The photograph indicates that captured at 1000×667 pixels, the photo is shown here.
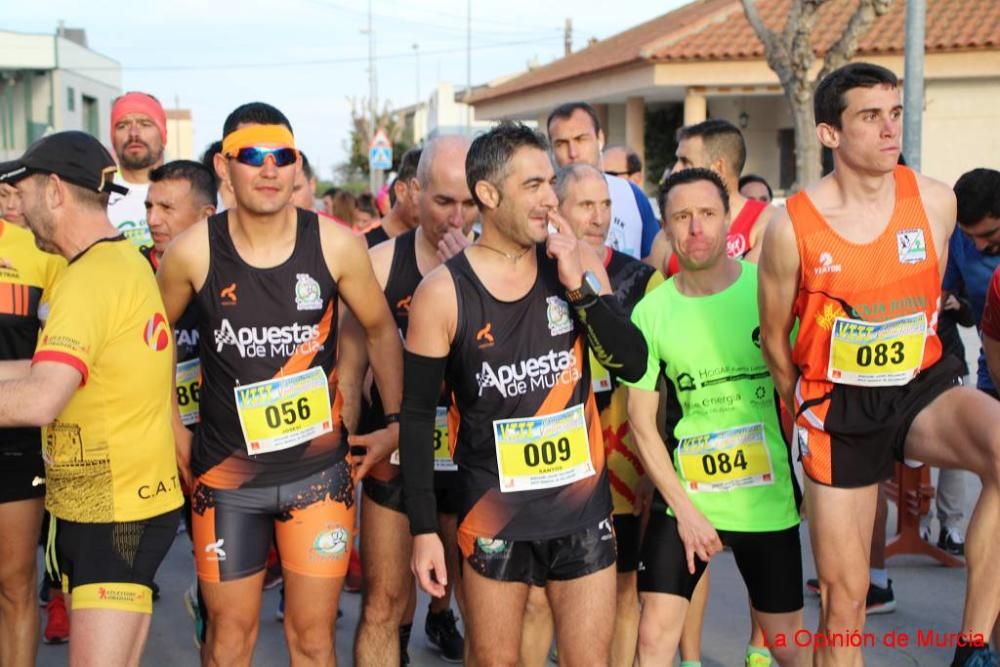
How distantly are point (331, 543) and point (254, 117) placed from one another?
5.12ft

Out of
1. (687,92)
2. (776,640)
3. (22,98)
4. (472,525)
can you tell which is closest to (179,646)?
(472,525)

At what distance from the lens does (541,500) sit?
3953mm

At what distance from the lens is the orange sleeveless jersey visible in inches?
167

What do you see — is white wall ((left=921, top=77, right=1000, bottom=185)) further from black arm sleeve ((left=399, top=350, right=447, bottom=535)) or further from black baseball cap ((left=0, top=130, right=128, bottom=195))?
black baseball cap ((left=0, top=130, right=128, bottom=195))

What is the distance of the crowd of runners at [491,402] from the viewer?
3.92 meters

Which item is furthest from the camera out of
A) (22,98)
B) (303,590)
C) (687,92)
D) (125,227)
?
(22,98)

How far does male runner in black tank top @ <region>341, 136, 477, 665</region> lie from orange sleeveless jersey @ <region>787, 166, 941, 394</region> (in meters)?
1.45

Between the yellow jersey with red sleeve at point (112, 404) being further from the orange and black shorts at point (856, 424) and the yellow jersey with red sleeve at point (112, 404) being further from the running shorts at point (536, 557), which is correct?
the orange and black shorts at point (856, 424)

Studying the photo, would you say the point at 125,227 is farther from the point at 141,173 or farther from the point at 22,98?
the point at 22,98

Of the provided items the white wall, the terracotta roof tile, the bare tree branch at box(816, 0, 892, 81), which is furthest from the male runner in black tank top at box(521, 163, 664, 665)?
the white wall

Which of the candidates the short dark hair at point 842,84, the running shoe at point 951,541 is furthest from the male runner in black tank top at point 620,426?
the running shoe at point 951,541

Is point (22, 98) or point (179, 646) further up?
point (22, 98)

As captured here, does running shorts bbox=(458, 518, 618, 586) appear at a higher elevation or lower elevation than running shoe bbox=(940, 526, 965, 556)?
higher

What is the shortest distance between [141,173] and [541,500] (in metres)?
3.99
